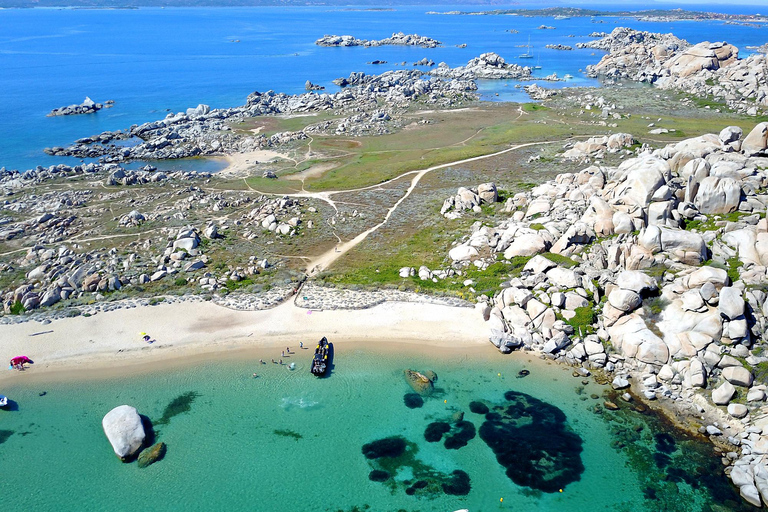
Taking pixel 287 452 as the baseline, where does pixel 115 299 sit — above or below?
above

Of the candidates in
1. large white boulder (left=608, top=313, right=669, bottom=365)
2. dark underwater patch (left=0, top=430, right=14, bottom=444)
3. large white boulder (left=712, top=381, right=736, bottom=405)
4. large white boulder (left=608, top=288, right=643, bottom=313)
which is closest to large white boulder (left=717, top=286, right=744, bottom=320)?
large white boulder (left=608, top=313, right=669, bottom=365)

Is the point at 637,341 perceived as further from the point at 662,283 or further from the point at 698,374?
the point at 662,283

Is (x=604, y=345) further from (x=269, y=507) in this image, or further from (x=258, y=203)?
(x=258, y=203)

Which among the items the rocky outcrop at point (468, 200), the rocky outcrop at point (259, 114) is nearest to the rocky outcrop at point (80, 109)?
the rocky outcrop at point (259, 114)

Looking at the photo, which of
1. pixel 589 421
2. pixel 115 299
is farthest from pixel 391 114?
pixel 589 421

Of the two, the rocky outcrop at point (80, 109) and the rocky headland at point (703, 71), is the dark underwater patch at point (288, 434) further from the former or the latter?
the rocky outcrop at point (80, 109)

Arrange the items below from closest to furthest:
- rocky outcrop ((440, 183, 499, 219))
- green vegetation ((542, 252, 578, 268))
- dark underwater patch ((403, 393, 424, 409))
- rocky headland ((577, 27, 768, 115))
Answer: dark underwater patch ((403, 393, 424, 409)), green vegetation ((542, 252, 578, 268)), rocky outcrop ((440, 183, 499, 219)), rocky headland ((577, 27, 768, 115))

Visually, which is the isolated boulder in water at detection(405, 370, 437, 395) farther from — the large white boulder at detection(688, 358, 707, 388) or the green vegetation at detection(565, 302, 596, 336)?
the large white boulder at detection(688, 358, 707, 388)
